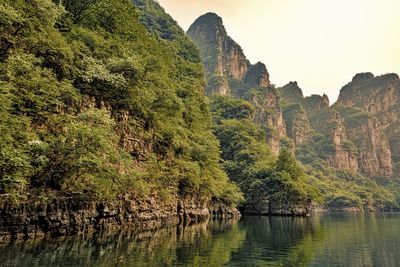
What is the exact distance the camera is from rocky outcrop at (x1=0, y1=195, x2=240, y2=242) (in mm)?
→ 18844

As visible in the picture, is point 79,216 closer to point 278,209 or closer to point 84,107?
point 84,107

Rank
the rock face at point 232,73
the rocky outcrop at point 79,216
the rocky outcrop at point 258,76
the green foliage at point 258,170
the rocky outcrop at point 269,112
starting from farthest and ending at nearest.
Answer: the rocky outcrop at point 258,76 → the rock face at point 232,73 → the rocky outcrop at point 269,112 → the green foliage at point 258,170 → the rocky outcrop at point 79,216

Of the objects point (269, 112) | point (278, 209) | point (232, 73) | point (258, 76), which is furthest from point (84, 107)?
point (232, 73)

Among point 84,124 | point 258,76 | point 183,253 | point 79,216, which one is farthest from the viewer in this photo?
point 258,76

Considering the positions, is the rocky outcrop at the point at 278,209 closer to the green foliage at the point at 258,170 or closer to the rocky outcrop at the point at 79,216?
the green foliage at the point at 258,170

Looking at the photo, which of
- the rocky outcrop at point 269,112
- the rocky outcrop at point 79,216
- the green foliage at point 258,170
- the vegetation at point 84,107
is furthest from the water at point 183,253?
the rocky outcrop at point 269,112

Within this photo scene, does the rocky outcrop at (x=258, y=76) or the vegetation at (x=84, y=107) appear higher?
the rocky outcrop at (x=258, y=76)

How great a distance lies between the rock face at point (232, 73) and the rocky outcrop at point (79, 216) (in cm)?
12476

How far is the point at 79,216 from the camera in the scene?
23375 mm

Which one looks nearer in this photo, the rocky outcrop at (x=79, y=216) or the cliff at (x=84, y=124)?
the rocky outcrop at (x=79, y=216)

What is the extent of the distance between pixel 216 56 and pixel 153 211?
151301 millimetres

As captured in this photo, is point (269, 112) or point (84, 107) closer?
point (84, 107)

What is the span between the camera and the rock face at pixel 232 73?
162 metres

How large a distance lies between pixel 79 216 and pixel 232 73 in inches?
6742
